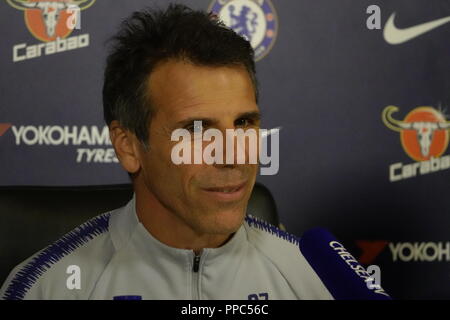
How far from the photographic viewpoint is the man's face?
74 cm

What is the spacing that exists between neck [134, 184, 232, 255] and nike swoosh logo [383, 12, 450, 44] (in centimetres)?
88

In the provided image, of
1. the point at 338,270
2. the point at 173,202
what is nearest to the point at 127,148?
the point at 173,202

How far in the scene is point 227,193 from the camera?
0.75m

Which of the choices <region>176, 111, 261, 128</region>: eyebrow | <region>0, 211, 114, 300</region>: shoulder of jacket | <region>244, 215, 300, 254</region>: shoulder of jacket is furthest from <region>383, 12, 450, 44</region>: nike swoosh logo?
<region>0, 211, 114, 300</region>: shoulder of jacket

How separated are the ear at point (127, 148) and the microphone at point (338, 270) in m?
0.30

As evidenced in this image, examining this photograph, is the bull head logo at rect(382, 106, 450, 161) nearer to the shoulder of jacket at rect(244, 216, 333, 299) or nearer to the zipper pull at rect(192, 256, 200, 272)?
the shoulder of jacket at rect(244, 216, 333, 299)

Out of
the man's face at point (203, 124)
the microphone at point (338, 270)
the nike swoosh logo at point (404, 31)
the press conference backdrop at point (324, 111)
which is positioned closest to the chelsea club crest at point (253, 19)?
the press conference backdrop at point (324, 111)

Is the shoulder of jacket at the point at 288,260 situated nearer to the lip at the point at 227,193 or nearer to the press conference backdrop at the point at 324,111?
the lip at the point at 227,193

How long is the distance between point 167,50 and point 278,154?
0.76 meters

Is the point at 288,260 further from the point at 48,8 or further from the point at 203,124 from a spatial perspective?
the point at 48,8

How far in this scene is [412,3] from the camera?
4.91ft

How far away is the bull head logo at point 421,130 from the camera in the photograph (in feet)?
4.93
